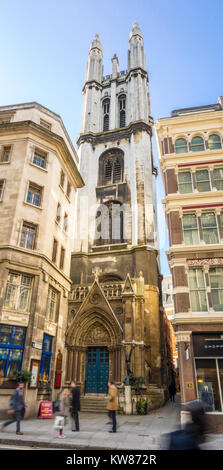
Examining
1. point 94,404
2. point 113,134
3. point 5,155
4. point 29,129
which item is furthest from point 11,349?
point 113,134

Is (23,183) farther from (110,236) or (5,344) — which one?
(110,236)

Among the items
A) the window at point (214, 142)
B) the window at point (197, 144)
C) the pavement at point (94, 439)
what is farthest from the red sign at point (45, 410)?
the window at point (214, 142)

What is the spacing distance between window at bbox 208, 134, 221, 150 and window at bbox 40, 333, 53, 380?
16151 mm

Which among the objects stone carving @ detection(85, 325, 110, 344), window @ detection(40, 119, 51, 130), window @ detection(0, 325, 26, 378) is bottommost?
window @ detection(0, 325, 26, 378)

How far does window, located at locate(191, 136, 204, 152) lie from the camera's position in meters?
20.3

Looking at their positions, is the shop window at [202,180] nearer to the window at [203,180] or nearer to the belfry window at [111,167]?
the window at [203,180]

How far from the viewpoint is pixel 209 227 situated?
18.0 metres

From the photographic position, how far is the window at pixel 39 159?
21.9 m

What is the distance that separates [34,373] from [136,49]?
161ft

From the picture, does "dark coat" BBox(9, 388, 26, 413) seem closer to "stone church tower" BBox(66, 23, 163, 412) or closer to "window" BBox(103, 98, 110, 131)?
"stone church tower" BBox(66, 23, 163, 412)

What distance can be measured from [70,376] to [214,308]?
11988 millimetres

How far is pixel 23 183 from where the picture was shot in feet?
66.1

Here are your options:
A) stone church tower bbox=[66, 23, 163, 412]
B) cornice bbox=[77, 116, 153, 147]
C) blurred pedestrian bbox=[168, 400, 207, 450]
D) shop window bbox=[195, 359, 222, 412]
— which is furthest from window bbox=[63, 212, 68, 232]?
blurred pedestrian bbox=[168, 400, 207, 450]
